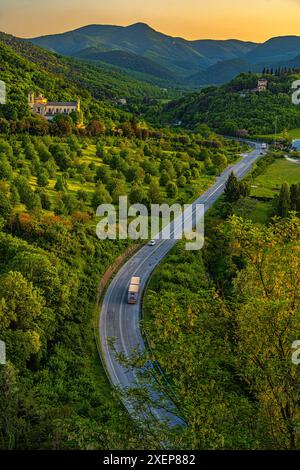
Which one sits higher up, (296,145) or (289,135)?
(289,135)

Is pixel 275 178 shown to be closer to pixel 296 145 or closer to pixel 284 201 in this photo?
pixel 284 201

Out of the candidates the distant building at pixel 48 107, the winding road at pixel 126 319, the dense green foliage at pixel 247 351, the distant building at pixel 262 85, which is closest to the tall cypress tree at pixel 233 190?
the winding road at pixel 126 319

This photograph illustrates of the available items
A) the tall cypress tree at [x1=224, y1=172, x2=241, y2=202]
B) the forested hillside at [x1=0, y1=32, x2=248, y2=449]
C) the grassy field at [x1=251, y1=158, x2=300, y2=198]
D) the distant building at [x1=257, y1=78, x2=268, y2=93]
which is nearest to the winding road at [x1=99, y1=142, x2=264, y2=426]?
the forested hillside at [x1=0, y1=32, x2=248, y2=449]

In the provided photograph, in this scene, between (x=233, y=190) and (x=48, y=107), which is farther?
(x=48, y=107)

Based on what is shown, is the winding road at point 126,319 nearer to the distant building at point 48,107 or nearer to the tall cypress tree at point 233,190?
the tall cypress tree at point 233,190

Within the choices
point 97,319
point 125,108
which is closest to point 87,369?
point 97,319

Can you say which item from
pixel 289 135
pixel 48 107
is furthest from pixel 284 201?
pixel 289 135
